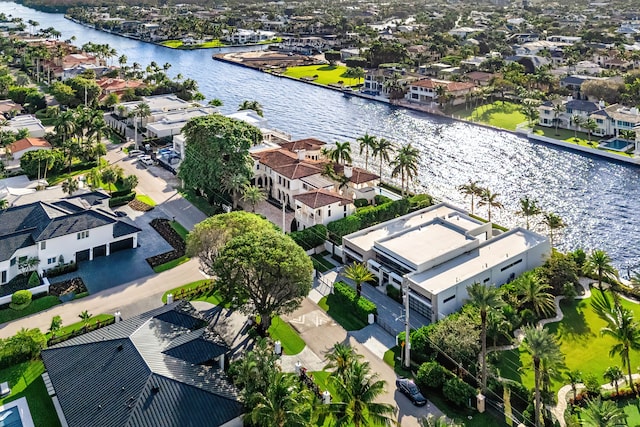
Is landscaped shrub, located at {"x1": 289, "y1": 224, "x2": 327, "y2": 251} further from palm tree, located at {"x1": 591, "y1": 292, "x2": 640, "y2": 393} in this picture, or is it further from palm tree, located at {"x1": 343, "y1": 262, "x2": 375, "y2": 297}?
palm tree, located at {"x1": 591, "y1": 292, "x2": 640, "y2": 393}

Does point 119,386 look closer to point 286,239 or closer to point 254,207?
point 286,239

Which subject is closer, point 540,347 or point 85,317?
point 540,347

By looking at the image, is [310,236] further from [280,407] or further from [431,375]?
[280,407]

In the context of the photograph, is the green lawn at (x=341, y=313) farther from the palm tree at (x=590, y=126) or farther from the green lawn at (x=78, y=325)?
the palm tree at (x=590, y=126)

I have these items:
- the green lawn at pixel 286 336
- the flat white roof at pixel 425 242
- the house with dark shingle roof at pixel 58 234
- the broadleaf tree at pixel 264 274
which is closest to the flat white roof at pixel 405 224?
the flat white roof at pixel 425 242

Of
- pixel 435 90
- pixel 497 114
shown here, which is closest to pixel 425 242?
pixel 497 114

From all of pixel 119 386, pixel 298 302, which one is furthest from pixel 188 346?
pixel 298 302
